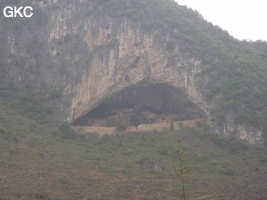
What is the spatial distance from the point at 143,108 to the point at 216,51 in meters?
7.64

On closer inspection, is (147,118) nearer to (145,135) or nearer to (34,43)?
(145,135)

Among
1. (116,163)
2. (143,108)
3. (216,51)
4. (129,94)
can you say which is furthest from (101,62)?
(116,163)

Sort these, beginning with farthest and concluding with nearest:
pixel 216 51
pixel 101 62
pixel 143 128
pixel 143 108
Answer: pixel 143 108 → pixel 216 51 → pixel 101 62 → pixel 143 128

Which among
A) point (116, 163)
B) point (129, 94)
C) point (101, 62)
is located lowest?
point (116, 163)

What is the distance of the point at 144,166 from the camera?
2662 cm

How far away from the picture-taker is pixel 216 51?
34688 millimetres

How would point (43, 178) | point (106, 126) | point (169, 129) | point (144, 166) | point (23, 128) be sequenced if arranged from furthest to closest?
1. point (106, 126)
2. point (169, 129)
3. point (23, 128)
4. point (144, 166)
5. point (43, 178)

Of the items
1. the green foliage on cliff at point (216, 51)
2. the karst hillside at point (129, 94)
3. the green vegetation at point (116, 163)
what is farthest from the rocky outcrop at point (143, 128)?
the green foliage on cliff at point (216, 51)

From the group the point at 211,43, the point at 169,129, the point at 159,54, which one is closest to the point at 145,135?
the point at 169,129

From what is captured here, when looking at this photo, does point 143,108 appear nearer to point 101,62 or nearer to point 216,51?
point 101,62

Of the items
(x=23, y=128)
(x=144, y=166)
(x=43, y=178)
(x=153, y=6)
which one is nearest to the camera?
(x=43, y=178)

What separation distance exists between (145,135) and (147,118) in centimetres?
442

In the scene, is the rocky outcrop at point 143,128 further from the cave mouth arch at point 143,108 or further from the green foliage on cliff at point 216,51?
the green foliage on cliff at point 216,51

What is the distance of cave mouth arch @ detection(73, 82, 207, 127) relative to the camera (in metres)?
34.6
